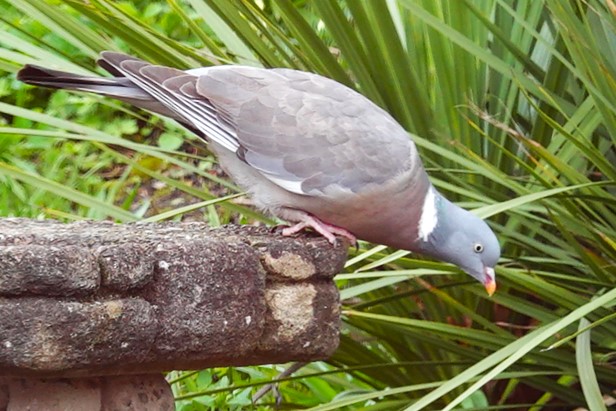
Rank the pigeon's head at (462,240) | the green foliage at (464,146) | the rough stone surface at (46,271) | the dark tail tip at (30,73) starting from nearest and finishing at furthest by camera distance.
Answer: the rough stone surface at (46,271)
the dark tail tip at (30,73)
the pigeon's head at (462,240)
the green foliage at (464,146)

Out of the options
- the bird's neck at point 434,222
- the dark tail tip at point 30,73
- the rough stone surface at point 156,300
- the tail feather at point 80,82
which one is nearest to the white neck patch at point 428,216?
the bird's neck at point 434,222

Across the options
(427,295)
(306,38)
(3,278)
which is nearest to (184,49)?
(306,38)

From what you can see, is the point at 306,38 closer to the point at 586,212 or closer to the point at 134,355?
the point at 586,212

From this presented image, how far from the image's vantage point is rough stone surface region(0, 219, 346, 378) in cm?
132

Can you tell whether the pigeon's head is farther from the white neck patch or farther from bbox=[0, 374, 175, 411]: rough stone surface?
bbox=[0, 374, 175, 411]: rough stone surface

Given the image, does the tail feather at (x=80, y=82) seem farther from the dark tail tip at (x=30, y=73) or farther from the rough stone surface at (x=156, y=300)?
the rough stone surface at (x=156, y=300)

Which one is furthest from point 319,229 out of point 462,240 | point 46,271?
point 46,271

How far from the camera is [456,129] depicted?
247cm

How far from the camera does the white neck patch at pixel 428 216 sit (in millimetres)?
2062

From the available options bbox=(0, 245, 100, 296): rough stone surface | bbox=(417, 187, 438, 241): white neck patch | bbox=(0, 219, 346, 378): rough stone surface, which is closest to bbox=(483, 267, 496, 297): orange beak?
bbox=(417, 187, 438, 241): white neck patch

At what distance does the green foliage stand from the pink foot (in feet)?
0.56

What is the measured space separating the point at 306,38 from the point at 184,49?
9.9 inches

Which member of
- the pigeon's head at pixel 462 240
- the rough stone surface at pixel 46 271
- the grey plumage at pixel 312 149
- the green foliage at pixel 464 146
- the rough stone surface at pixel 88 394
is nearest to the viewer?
the rough stone surface at pixel 46 271

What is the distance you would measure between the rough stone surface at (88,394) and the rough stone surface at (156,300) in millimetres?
61
